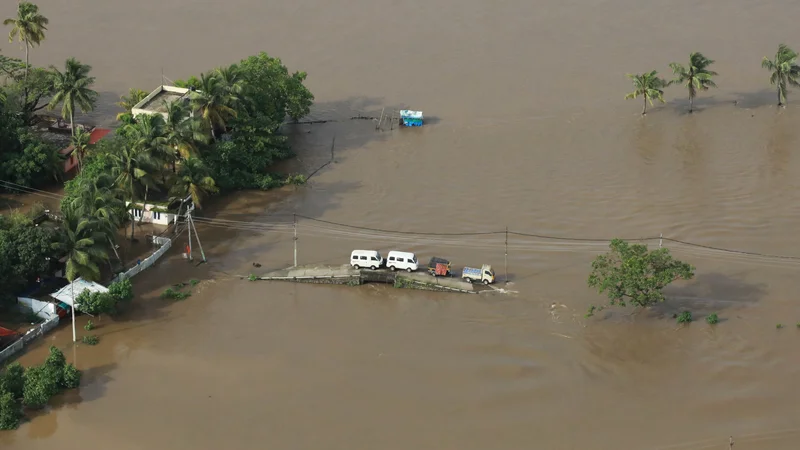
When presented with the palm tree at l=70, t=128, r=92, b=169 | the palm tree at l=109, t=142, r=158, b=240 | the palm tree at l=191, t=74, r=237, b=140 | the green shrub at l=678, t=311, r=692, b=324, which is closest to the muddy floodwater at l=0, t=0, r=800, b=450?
the green shrub at l=678, t=311, r=692, b=324

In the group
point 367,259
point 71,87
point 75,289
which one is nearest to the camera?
point 75,289

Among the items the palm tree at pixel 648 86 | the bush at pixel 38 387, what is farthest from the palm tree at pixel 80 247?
the palm tree at pixel 648 86

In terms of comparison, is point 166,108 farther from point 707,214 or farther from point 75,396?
point 707,214

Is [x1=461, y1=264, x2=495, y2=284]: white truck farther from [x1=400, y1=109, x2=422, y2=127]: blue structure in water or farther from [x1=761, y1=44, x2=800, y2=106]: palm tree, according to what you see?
[x1=761, y1=44, x2=800, y2=106]: palm tree

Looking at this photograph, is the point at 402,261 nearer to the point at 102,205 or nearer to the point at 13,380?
the point at 102,205

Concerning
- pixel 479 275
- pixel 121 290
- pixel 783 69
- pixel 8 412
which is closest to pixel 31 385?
pixel 8 412

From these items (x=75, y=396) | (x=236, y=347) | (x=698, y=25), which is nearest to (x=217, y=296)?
(x=236, y=347)
